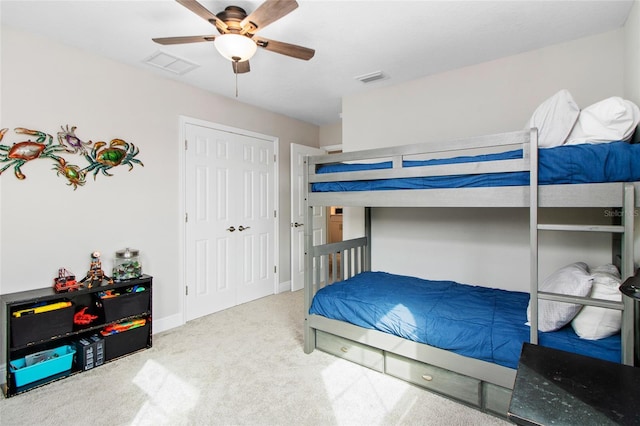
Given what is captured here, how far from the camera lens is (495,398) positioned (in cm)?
181

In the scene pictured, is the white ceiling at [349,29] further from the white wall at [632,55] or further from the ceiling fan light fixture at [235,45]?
the ceiling fan light fixture at [235,45]

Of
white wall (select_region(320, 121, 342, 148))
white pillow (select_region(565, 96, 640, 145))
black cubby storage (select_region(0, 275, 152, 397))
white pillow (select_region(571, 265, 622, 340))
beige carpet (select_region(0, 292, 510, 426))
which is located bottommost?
beige carpet (select_region(0, 292, 510, 426))

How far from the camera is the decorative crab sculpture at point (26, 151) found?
2227mm

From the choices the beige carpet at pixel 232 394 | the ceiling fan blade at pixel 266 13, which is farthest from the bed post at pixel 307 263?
the ceiling fan blade at pixel 266 13

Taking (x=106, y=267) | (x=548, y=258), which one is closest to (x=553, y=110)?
(x=548, y=258)

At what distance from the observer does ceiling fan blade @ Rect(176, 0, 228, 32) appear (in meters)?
1.56

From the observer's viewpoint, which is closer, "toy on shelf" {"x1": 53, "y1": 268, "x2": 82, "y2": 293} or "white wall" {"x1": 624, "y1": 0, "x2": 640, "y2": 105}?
"white wall" {"x1": 624, "y1": 0, "x2": 640, "y2": 105}

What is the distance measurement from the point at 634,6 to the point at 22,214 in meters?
4.37

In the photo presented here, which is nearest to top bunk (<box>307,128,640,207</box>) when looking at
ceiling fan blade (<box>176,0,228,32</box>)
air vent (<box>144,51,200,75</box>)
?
ceiling fan blade (<box>176,0,228,32</box>)

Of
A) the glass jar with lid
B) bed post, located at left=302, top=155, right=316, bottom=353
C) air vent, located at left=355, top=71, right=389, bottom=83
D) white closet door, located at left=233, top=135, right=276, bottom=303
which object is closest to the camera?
bed post, located at left=302, top=155, right=316, bottom=353

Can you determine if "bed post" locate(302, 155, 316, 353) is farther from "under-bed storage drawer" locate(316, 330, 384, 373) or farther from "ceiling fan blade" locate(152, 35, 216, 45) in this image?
"ceiling fan blade" locate(152, 35, 216, 45)

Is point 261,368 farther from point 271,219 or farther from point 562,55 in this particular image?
point 562,55

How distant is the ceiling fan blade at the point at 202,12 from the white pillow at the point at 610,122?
6.79 ft

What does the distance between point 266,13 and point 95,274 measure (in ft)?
7.86
